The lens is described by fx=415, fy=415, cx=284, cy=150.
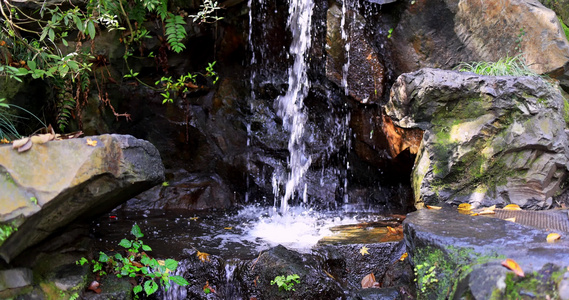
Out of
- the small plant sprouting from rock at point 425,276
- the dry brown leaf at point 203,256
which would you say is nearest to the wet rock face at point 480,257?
the small plant sprouting from rock at point 425,276

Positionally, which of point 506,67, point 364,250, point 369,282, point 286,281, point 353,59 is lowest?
point 369,282

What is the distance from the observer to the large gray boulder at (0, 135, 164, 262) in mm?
2516

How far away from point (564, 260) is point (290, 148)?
4524 millimetres

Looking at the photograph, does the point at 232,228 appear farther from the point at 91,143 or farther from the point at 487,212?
the point at 487,212

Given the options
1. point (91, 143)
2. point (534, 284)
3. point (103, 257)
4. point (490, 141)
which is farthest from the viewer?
point (490, 141)

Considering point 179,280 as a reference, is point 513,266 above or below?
above

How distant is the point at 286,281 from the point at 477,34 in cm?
381

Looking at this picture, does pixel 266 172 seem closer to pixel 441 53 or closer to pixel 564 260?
pixel 441 53

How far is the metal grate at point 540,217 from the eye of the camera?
302 centimetres

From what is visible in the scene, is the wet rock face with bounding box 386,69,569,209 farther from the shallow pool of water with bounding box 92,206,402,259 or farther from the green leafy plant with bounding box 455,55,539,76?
the shallow pool of water with bounding box 92,206,402,259

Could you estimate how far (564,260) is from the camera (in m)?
2.04

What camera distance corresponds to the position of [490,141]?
3850 millimetres

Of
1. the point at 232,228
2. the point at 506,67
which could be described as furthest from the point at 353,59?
the point at 232,228

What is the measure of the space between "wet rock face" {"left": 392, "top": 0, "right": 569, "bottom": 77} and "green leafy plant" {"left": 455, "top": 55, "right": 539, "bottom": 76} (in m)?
0.11
